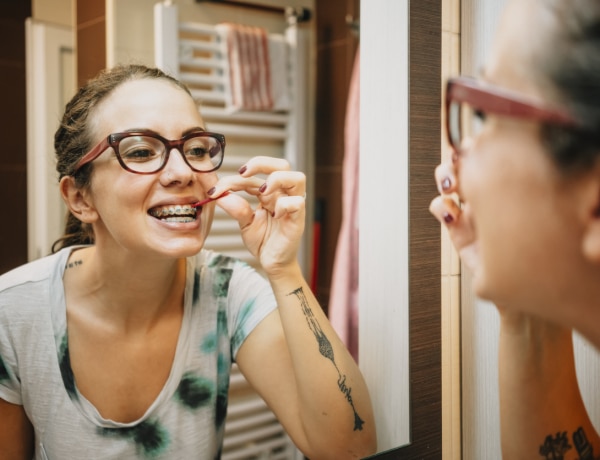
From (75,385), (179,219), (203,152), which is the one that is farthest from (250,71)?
(75,385)

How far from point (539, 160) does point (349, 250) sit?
59cm

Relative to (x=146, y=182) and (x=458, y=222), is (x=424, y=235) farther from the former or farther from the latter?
(x=146, y=182)

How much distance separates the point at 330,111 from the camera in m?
1.21

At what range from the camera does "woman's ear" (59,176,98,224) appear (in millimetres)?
805

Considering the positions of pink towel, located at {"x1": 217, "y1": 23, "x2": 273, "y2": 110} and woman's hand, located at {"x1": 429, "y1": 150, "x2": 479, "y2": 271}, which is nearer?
woman's hand, located at {"x1": 429, "y1": 150, "x2": 479, "y2": 271}

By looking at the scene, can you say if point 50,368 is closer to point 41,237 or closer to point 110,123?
point 41,237

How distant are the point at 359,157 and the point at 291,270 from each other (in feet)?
0.89

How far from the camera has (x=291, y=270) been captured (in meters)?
0.92

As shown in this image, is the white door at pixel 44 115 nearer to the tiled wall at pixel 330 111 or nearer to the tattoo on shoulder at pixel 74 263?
the tattoo on shoulder at pixel 74 263

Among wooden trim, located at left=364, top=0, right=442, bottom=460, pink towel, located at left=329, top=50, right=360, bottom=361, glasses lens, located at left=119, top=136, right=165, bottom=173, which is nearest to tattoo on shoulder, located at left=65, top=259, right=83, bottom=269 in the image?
glasses lens, located at left=119, top=136, right=165, bottom=173

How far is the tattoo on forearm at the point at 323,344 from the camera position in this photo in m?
0.91

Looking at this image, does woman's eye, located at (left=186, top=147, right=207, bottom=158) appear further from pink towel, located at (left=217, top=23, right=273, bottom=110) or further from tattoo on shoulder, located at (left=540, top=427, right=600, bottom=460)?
tattoo on shoulder, located at (left=540, top=427, right=600, bottom=460)

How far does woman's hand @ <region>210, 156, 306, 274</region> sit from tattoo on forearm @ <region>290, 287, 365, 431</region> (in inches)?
2.8

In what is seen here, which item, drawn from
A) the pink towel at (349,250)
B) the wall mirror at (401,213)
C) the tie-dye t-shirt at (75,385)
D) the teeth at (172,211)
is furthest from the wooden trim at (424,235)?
the teeth at (172,211)
